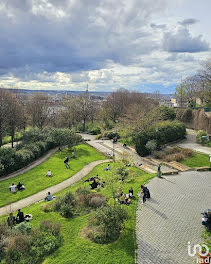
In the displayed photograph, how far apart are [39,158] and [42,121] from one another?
15538 mm

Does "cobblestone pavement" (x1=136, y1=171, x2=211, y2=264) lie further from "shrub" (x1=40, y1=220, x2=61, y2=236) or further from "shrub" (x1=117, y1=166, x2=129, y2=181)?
"shrub" (x1=40, y1=220, x2=61, y2=236)

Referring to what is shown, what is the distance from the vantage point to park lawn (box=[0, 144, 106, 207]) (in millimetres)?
18188

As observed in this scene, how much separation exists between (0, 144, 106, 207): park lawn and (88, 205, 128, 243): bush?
8711mm

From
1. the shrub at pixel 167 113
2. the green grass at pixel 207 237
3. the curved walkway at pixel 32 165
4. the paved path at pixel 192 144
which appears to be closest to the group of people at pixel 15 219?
the green grass at pixel 207 237

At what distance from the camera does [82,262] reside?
9148mm

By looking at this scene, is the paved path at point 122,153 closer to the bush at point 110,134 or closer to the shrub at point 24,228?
the bush at point 110,134

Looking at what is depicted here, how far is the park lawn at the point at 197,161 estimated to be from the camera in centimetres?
2356

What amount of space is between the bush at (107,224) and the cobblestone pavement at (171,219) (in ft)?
3.80

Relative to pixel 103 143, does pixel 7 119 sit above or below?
above

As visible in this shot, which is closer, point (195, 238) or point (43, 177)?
point (195, 238)

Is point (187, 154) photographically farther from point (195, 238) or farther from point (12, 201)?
point (12, 201)


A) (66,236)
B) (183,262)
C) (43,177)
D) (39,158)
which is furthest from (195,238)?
(39,158)

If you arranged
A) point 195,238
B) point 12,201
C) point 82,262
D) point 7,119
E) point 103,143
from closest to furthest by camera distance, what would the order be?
point 82,262 → point 195,238 → point 12,201 → point 7,119 → point 103,143

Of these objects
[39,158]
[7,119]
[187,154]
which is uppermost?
[7,119]
